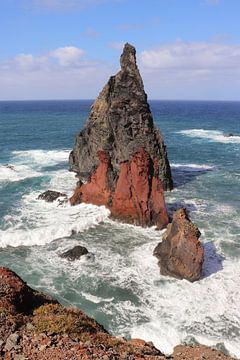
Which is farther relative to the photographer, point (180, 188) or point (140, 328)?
point (180, 188)

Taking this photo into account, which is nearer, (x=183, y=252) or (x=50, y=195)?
(x=183, y=252)

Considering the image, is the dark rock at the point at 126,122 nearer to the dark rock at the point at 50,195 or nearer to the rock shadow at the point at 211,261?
the dark rock at the point at 50,195

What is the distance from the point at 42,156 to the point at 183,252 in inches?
2318

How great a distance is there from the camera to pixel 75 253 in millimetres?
39594

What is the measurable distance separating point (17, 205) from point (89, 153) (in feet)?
61.2

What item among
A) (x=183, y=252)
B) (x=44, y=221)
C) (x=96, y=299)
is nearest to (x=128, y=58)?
(x=44, y=221)

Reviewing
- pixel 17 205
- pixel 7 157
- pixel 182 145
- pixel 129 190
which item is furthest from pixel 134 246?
pixel 182 145

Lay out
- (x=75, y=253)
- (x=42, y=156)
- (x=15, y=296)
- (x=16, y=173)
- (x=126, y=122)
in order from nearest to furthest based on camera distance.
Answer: (x=15, y=296)
(x=75, y=253)
(x=126, y=122)
(x=16, y=173)
(x=42, y=156)

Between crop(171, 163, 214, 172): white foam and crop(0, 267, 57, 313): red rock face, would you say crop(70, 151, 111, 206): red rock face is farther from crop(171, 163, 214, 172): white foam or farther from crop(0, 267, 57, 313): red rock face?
crop(0, 267, 57, 313): red rock face

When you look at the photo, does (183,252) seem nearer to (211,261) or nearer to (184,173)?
(211,261)

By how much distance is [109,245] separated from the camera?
140 feet

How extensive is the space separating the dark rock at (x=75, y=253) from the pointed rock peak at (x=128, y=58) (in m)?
30.5

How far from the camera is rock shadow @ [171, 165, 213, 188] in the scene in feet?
223

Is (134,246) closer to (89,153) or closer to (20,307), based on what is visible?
(20,307)
